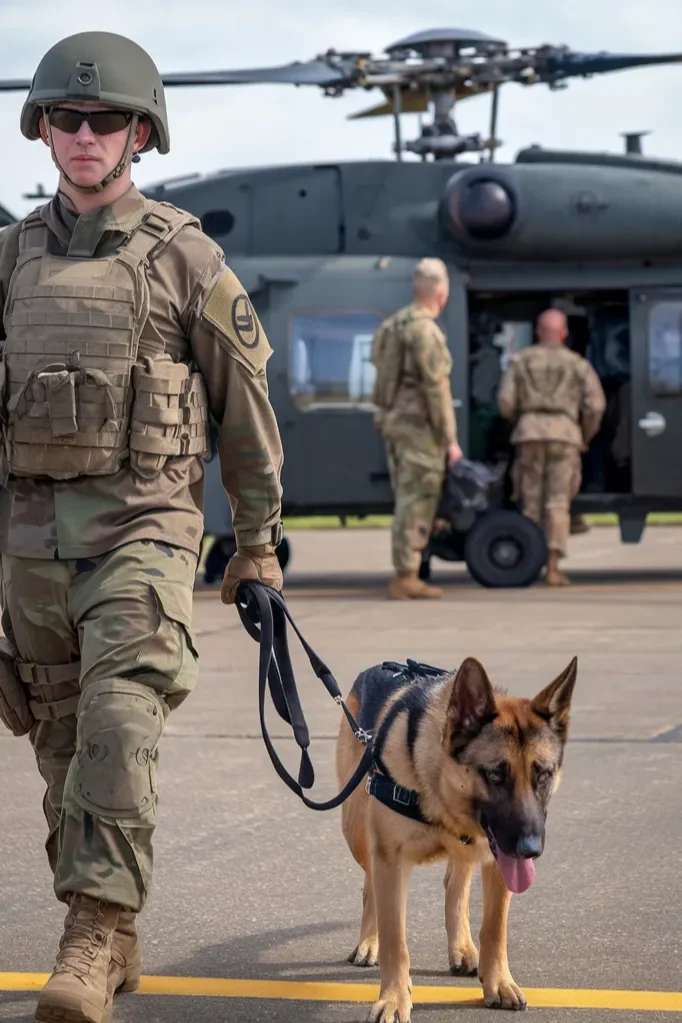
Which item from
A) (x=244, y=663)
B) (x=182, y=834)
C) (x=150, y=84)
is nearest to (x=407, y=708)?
Answer: (x=150, y=84)

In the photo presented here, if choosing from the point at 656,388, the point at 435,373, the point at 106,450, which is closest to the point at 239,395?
the point at 106,450

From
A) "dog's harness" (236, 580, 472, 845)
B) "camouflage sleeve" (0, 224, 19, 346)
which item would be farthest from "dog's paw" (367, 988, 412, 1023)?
"camouflage sleeve" (0, 224, 19, 346)

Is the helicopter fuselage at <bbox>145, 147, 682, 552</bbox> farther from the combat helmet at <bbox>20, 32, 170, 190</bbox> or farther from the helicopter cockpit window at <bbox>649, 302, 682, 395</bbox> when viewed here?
the combat helmet at <bbox>20, 32, 170, 190</bbox>

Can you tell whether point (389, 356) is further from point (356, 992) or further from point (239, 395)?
point (356, 992)

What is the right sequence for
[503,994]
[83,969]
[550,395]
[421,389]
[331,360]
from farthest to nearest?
[331,360] → [550,395] → [421,389] → [503,994] → [83,969]

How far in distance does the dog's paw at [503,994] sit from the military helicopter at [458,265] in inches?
400

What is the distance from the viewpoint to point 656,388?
14.7 m

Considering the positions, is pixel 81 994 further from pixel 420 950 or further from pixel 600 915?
pixel 600 915

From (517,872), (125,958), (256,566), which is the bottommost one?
(125,958)

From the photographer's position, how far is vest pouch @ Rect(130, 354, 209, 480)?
13.7 ft

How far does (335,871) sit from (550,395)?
8711 mm

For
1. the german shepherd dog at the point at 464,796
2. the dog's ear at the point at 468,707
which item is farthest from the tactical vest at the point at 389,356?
the dog's ear at the point at 468,707

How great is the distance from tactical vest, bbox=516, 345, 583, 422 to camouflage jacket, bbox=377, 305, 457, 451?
2.52 feet

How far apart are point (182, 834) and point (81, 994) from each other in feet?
7.79
